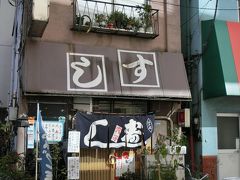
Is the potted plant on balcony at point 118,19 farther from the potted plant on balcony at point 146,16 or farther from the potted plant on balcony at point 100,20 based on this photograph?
the potted plant on balcony at point 146,16

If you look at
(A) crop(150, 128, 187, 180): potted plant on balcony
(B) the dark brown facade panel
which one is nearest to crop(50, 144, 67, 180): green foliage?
(B) the dark brown facade panel

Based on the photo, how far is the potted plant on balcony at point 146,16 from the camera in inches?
553

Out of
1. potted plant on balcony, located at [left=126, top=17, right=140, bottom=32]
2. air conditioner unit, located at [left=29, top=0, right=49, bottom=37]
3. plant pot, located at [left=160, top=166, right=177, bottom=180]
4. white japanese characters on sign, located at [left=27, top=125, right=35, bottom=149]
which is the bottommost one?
plant pot, located at [left=160, top=166, right=177, bottom=180]

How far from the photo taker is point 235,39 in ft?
47.8

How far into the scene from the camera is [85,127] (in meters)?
12.4

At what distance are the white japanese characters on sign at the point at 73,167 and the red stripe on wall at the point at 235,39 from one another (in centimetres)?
651

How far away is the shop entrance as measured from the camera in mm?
14906

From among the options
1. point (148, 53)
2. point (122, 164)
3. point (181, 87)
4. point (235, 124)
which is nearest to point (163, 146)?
point (122, 164)

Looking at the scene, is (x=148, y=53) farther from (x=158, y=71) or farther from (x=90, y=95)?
(x=90, y=95)

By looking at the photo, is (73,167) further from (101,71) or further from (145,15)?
(145,15)

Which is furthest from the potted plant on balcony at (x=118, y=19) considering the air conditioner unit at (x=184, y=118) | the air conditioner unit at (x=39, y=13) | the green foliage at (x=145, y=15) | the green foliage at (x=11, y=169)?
the green foliage at (x=11, y=169)

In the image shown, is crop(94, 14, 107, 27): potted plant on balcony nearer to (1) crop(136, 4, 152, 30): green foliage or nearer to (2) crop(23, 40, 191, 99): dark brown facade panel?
(2) crop(23, 40, 191, 99): dark brown facade panel

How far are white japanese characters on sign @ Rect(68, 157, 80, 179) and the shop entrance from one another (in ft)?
19.3

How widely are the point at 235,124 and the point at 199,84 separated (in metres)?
2.21
